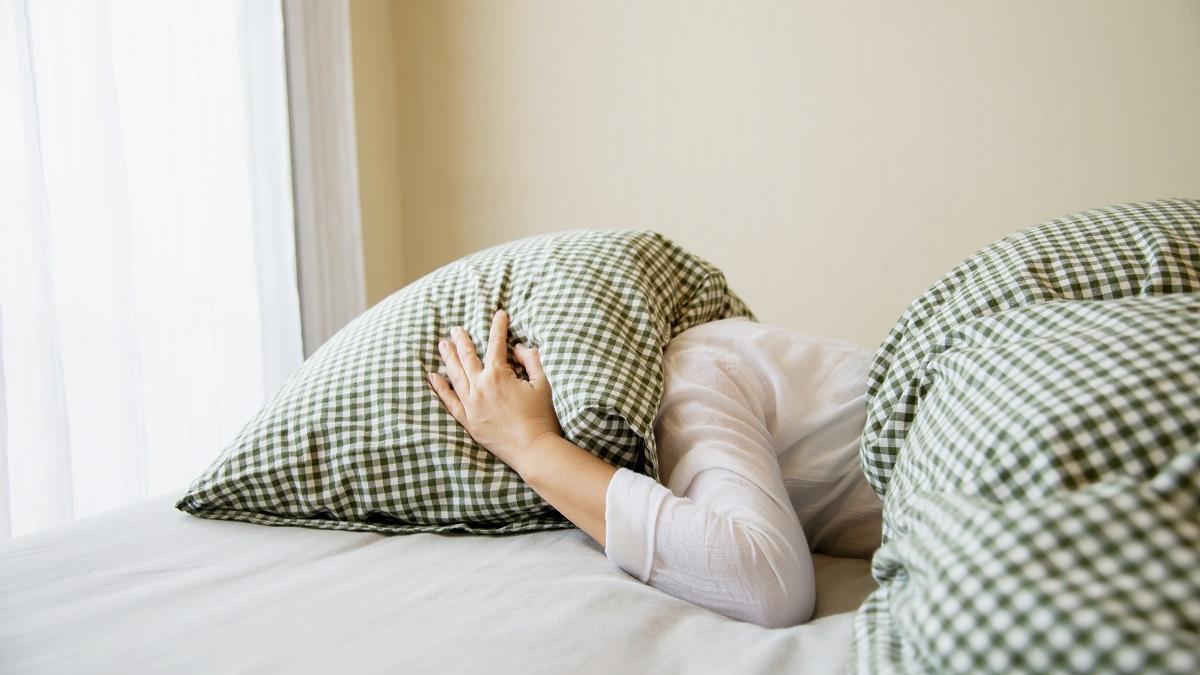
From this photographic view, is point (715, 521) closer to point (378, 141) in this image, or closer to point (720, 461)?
point (720, 461)

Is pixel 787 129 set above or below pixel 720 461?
above

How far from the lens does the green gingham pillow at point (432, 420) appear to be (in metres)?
0.97

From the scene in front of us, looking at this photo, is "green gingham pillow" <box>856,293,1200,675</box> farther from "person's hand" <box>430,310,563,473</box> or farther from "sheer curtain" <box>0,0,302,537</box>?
"sheer curtain" <box>0,0,302,537</box>

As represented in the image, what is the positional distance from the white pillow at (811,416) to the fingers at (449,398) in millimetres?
227

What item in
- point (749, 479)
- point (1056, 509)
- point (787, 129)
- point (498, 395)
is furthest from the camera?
point (787, 129)

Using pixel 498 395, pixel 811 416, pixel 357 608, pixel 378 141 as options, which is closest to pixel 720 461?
pixel 811 416

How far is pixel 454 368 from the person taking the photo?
3.46ft

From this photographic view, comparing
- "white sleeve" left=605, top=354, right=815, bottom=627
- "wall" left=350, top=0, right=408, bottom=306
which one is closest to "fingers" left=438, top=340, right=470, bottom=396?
"white sleeve" left=605, top=354, right=815, bottom=627

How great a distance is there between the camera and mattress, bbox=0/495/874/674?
2.28ft

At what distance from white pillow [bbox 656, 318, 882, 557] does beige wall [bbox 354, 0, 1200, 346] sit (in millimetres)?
863

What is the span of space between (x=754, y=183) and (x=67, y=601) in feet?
5.12

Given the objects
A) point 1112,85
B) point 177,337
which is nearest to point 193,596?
point 177,337

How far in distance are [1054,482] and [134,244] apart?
1697 millimetres

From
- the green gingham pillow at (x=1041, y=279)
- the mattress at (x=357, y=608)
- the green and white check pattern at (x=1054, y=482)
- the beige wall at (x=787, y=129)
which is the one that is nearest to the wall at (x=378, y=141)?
the beige wall at (x=787, y=129)
